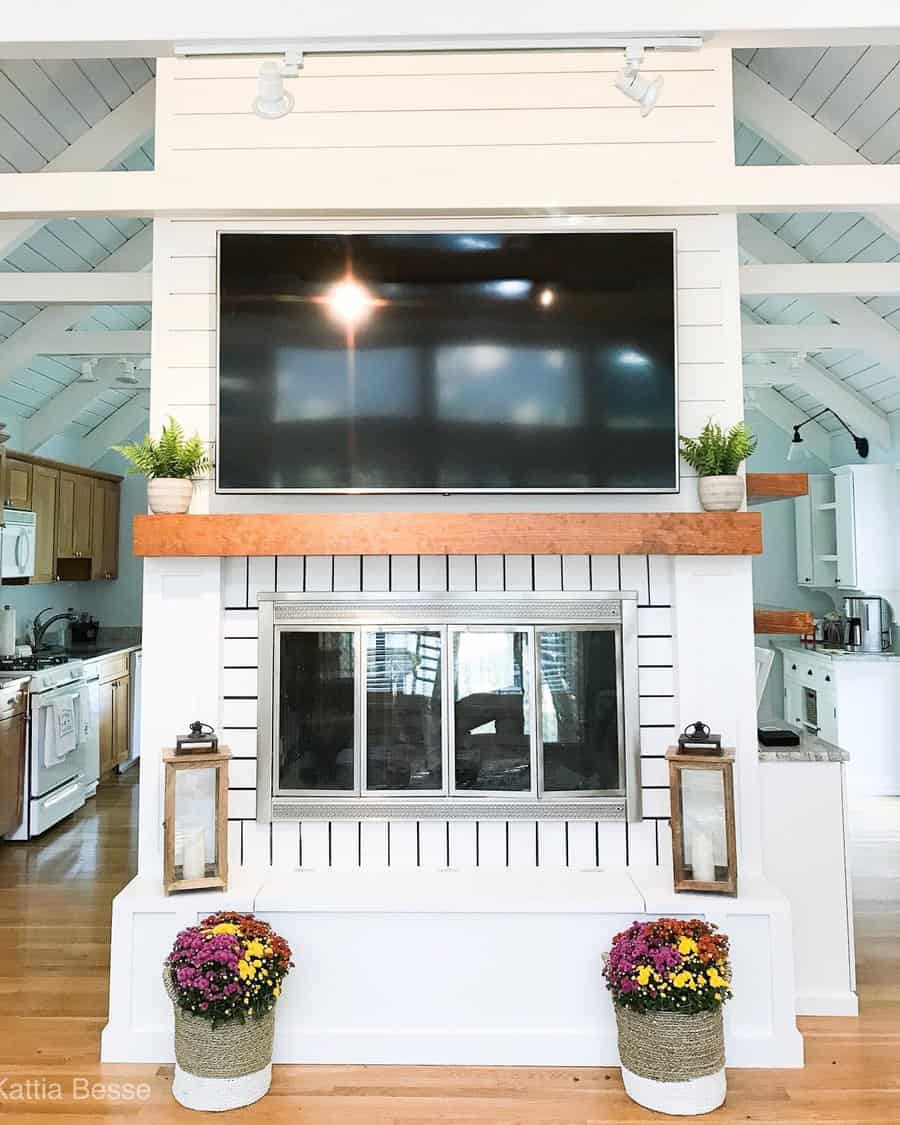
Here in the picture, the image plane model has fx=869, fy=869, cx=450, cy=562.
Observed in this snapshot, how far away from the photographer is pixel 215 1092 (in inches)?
90.0

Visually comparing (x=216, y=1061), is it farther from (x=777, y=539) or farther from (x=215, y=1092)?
(x=777, y=539)

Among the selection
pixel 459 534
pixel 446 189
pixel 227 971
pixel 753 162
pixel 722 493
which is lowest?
pixel 227 971

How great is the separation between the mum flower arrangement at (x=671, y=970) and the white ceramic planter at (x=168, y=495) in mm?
1878

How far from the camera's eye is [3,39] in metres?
1.68

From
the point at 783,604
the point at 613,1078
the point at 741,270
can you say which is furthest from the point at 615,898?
the point at 783,604

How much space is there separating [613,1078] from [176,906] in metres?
1.34

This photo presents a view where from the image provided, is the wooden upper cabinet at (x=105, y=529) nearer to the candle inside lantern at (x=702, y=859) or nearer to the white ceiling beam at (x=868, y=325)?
the white ceiling beam at (x=868, y=325)

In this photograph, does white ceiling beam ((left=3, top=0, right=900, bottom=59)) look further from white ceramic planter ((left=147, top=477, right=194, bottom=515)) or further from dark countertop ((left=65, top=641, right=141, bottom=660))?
dark countertop ((left=65, top=641, right=141, bottom=660))

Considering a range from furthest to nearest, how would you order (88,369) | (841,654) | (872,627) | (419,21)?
(872,627) < (841,654) < (88,369) < (419,21)

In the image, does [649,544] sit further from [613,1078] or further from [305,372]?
[613,1078]

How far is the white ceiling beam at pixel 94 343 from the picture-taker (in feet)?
15.8

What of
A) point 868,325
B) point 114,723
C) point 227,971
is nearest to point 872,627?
point 868,325

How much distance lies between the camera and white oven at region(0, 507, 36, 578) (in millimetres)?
5387

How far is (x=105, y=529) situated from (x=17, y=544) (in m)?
1.75
